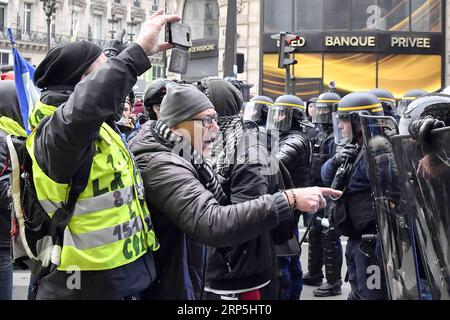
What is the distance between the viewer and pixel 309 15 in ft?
81.8

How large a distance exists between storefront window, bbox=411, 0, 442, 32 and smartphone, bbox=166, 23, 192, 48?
24143mm

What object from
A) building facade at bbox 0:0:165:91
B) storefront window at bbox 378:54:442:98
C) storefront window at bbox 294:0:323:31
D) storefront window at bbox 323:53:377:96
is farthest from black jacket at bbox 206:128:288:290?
building facade at bbox 0:0:165:91

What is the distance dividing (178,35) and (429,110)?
3.38 ft

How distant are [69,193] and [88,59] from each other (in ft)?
1.90

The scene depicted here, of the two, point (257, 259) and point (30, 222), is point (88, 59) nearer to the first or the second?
point (30, 222)

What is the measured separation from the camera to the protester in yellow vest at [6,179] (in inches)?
150

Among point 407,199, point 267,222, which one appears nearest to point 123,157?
point 267,222

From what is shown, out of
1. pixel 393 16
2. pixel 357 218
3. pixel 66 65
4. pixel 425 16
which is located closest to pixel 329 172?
pixel 357 218

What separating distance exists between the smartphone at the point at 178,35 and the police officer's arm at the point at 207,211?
1.70ft

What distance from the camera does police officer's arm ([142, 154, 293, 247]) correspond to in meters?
2.41

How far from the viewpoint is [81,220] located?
2326mm

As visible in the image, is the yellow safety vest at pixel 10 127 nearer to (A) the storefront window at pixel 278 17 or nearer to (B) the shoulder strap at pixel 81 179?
(B) the shoulder strap at pixel 81 179

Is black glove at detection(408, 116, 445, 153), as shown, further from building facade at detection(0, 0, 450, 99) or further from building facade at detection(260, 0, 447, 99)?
building facade at detection(260, 0, 447, 99)

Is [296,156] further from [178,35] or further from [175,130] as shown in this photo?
[178,35]
